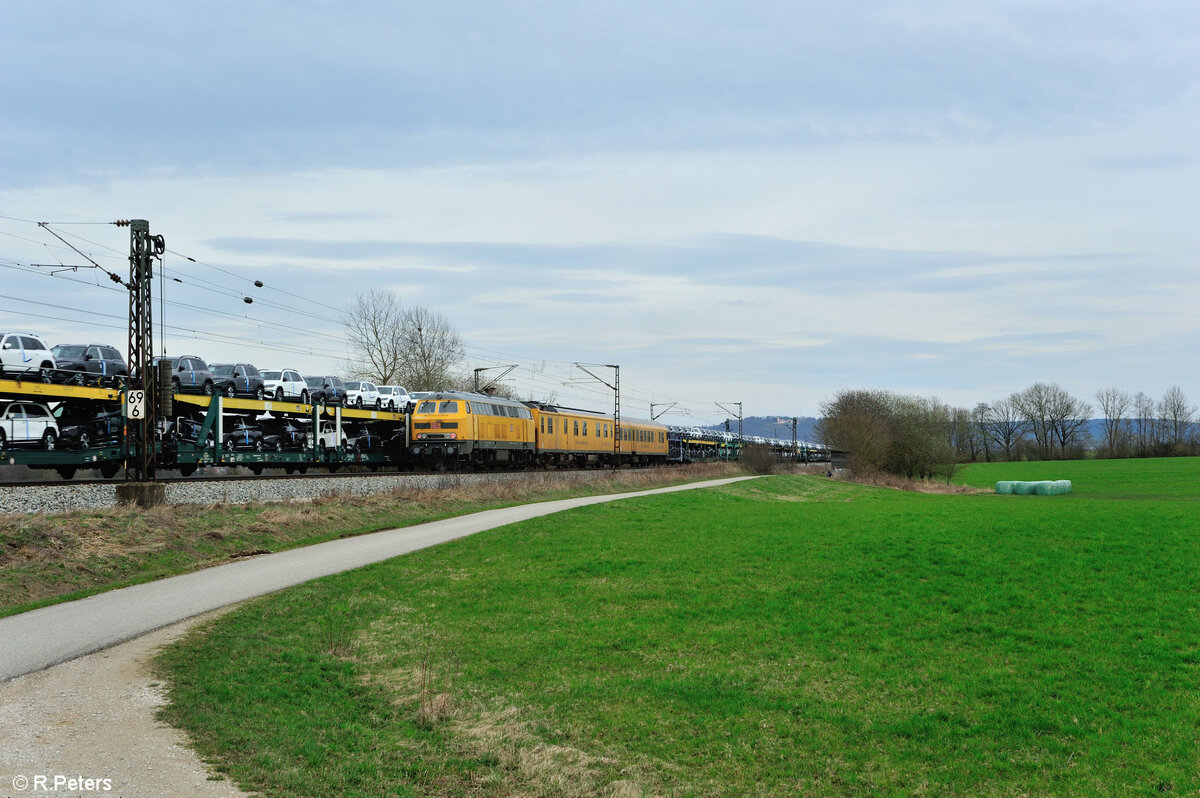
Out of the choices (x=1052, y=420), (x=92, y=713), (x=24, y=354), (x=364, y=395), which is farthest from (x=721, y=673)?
(x=1052, y=420)

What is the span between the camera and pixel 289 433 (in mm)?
37469

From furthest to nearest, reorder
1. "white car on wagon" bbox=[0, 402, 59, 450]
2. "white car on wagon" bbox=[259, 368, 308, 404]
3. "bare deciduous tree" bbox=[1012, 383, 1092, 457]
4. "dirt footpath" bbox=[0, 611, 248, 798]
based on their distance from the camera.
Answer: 1. "bare deciduous tree" bbox=[1012, 383, 1092, 457]
2. "white car on wagon" bbox=[259, 368, 308, 404]
3. "white car on wagon" bbox=[0, 402, 59, 450]
4. "dirt footpath" bbox=[0, 611, 248, 798]

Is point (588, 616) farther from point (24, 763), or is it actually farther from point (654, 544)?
point (24, 763)

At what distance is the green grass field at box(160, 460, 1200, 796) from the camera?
9.16 metres

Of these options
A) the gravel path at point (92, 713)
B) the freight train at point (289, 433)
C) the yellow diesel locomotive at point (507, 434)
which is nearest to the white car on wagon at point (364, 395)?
the freight train at point (289, 433)

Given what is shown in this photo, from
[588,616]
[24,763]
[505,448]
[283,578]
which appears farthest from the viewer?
[505,448]

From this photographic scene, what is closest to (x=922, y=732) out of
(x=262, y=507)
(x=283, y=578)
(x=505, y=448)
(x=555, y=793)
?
(x=555, y=793)

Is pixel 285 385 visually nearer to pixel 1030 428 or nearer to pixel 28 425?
pixel 28 425

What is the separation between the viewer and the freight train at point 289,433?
2497 centimetres

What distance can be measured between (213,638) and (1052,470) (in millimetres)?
105964

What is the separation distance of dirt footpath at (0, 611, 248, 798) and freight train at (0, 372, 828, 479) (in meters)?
14.7

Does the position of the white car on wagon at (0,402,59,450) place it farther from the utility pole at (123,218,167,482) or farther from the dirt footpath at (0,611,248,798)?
the dirt footpath at (0,611,248,798)

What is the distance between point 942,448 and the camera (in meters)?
76.8

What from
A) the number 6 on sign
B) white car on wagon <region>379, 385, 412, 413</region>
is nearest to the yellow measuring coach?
white car on wagon <region>379, 385, 412, 413</region>
